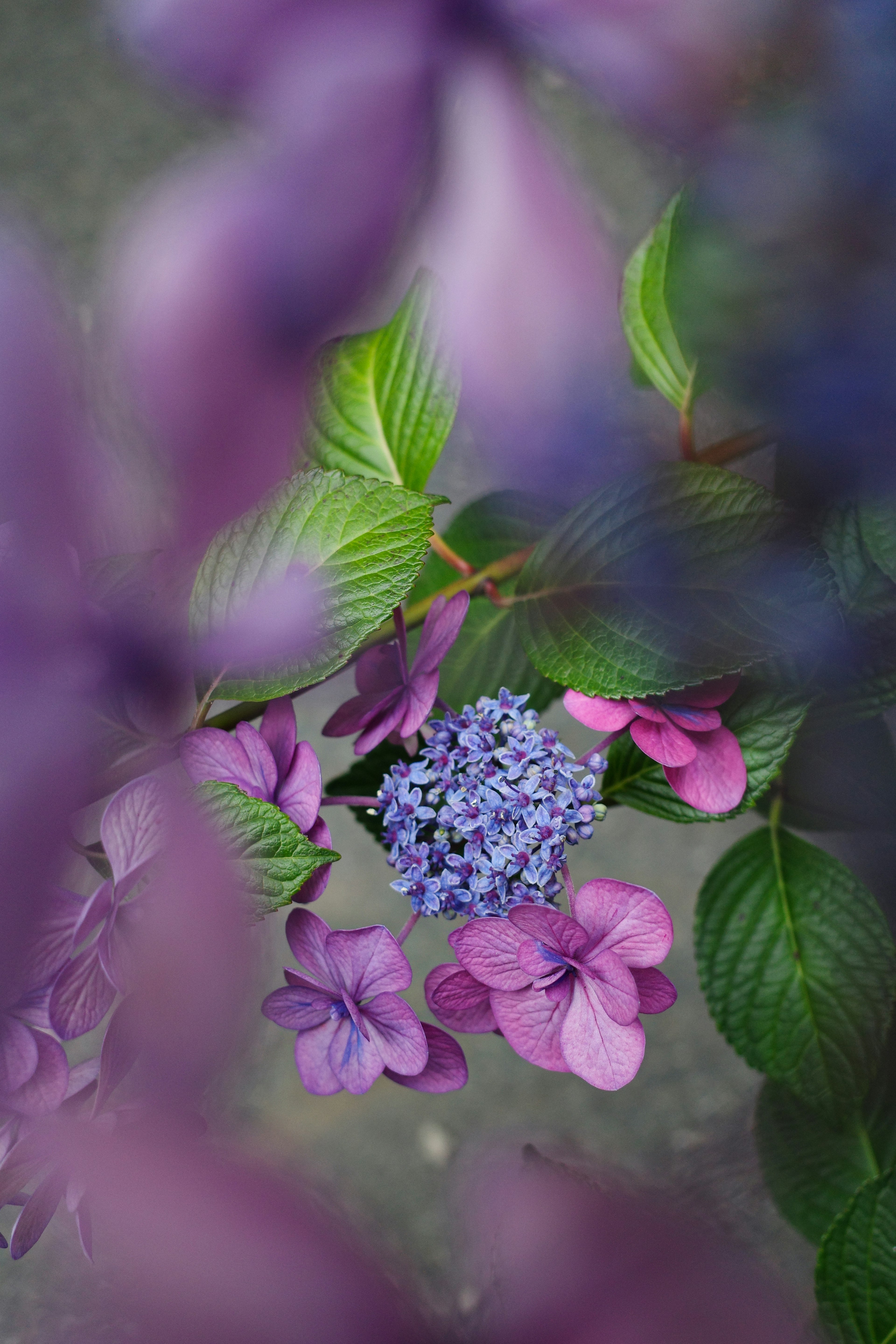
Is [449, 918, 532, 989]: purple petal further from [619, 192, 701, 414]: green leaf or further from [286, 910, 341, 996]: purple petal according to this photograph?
[619, 192, 701, 414]: green leaf

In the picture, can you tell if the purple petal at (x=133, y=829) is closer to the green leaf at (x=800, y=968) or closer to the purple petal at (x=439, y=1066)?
the purple petal at (x=439, y=1066)

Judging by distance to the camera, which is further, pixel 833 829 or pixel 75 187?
pixel 75 187

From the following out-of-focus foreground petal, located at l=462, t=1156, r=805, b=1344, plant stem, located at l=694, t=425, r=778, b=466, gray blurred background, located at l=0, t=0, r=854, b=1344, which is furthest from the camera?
gray blurred background, located at l=0, t=0, r=854, b=1344

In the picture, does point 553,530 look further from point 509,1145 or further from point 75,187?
point 75,187

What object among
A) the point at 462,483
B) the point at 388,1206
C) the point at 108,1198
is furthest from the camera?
the point at 462,483

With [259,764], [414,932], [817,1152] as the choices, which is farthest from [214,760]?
[414,932]

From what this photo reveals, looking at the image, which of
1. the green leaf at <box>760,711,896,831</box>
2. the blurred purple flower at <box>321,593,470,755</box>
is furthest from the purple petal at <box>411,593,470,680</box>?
the green leaf at <box>760,711,896,831</box>

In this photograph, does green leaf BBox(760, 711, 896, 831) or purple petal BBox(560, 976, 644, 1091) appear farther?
green leaf BBox(760, 711, 896, 831)

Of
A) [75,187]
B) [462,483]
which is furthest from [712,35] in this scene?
[75,187]
